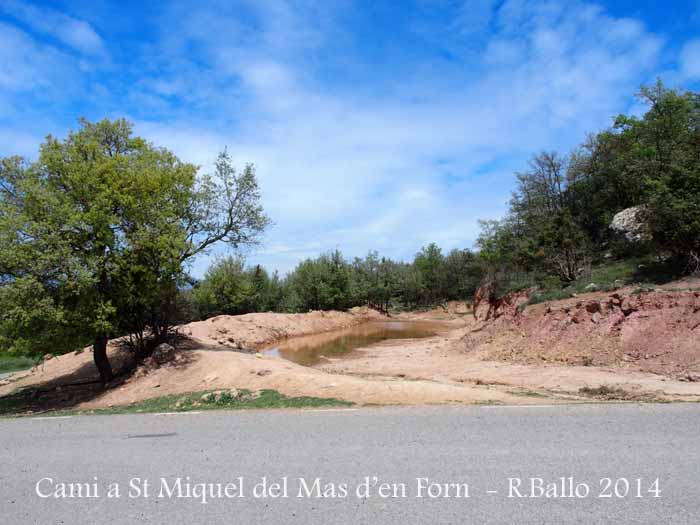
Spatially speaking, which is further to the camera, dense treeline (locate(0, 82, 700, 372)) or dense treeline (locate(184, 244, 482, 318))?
dense treeline (locate(184, 244, 482, 318))

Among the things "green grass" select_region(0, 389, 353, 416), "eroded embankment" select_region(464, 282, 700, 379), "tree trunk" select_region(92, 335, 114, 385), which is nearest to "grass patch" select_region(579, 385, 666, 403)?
"eroded embankment" select_region(464, 282, 700, 379)

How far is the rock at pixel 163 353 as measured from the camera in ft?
56.6

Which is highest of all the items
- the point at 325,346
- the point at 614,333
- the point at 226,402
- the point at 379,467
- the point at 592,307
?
the point at 592,307

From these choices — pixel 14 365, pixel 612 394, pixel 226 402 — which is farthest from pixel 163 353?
pixel 14 365

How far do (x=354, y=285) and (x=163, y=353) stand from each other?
46.3m

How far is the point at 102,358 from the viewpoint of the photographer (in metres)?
17.1

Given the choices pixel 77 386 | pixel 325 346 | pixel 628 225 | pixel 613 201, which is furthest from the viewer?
pixel 325 346

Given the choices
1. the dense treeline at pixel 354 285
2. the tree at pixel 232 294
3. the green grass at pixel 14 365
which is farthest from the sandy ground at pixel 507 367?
the dense treeline at pixel 354 285

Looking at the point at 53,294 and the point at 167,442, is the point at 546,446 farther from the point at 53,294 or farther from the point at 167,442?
the point at 53,294

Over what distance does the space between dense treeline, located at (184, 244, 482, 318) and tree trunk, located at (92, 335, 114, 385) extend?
2894 centimetres

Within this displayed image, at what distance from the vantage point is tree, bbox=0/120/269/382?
13.6 m

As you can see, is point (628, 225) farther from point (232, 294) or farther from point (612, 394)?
point (232, 294)

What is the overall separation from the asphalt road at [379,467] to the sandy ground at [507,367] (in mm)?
2794

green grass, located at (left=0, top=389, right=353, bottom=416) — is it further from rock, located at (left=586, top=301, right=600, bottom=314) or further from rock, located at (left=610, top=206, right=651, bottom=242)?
rock, located at (left=610, top=206, right=651, bottom=242)
